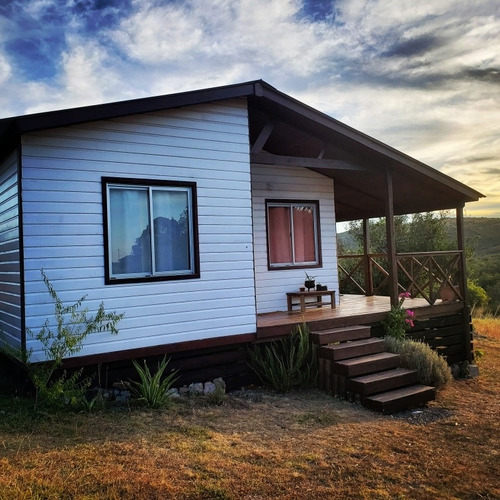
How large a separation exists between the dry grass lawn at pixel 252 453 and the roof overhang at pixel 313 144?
3.32 metres

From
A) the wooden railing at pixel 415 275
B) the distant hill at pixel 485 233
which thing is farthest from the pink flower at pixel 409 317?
the distant hill at pixel 485 233

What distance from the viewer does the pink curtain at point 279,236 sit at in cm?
912

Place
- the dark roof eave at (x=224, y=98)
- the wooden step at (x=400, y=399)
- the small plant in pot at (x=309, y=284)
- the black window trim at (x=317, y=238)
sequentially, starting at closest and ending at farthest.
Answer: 1. the dark roof eave at (x=224, y=98)
2. the wooden step at (x=400, y=399)
3. the black window trim at (x=317, y=238)
4. the small plant in pot at (x=309, y=284)

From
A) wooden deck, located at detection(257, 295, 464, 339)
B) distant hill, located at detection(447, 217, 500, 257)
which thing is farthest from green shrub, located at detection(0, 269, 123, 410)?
distant hill, located at detection(447, 217, 500, 257)

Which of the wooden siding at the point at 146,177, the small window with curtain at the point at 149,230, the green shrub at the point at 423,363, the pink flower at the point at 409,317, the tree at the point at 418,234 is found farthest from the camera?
the tree at the point at 418,234

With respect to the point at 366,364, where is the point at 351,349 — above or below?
above

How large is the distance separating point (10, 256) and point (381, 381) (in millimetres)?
4986

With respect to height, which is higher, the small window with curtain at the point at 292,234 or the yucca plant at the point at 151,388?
the small window with curtain at the point at 292,234

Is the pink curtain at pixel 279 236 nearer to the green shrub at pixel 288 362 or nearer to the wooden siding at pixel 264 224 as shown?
the wooden siding at pixel 264 224

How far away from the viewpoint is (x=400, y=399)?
5781 mm

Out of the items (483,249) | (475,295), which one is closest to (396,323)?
(475,295)

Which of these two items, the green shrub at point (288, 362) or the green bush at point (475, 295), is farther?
the green bush at point (475, 295)

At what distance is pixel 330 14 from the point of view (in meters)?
8.36

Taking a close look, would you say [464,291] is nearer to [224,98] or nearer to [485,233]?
[224,98]
